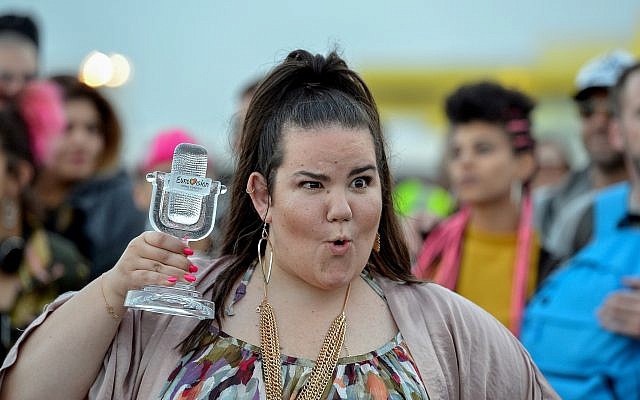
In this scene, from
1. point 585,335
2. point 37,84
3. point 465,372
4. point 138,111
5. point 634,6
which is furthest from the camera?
point 634,6

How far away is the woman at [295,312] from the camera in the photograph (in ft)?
9.61

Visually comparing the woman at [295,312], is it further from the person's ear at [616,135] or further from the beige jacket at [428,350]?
the person's ear at [616,135]

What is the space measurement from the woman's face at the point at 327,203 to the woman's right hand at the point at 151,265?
29 centimetres

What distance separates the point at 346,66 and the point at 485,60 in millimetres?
14413

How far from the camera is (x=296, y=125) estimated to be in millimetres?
3016

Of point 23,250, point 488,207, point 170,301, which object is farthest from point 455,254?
point 170,301

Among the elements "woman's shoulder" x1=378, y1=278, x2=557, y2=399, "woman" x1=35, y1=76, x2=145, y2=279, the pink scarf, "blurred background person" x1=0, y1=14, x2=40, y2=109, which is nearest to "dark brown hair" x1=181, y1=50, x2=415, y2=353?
"woman's shoulder" x1=378, y1=278, x2=557, y2=399

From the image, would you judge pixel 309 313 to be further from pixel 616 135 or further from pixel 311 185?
pixel 616 135

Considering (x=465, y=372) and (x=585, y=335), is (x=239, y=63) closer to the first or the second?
(x=585, y=335)

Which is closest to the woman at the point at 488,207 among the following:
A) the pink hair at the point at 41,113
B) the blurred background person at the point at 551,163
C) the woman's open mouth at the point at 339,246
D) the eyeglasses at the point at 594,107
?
the eyeglasses at the point at 594,107

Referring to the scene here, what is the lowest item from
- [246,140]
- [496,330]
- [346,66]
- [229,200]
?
[496,330]

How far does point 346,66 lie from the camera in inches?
125

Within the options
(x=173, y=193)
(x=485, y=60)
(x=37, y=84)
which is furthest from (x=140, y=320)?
(x=485, y=60)

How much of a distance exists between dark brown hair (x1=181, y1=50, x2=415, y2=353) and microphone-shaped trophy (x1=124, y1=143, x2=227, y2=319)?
172 millimetres
